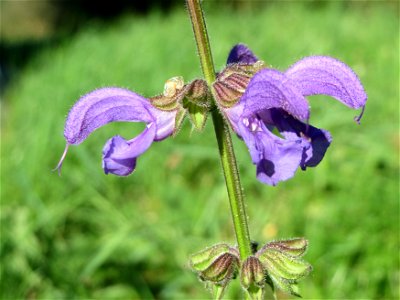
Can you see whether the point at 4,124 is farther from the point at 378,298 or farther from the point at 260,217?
the point at 378,298

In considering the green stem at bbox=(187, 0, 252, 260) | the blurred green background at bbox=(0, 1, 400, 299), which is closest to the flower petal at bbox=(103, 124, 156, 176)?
the green stem at bbox=(187, 0, 252, 260)

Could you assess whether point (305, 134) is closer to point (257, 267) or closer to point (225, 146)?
point (225, 146)

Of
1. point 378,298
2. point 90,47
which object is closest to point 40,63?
point 90,47

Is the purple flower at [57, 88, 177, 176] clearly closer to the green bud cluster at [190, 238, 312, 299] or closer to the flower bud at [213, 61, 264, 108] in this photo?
the flower bud at [213, 61, 264, 108]

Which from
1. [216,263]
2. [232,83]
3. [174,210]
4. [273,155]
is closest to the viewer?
[273,155]

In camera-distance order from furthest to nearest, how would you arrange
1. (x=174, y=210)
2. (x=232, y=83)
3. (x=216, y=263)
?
(x=174, y=210) < (x=216, y=263) < (x=232, y=83)

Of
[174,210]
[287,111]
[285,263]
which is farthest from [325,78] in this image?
[174,210]
